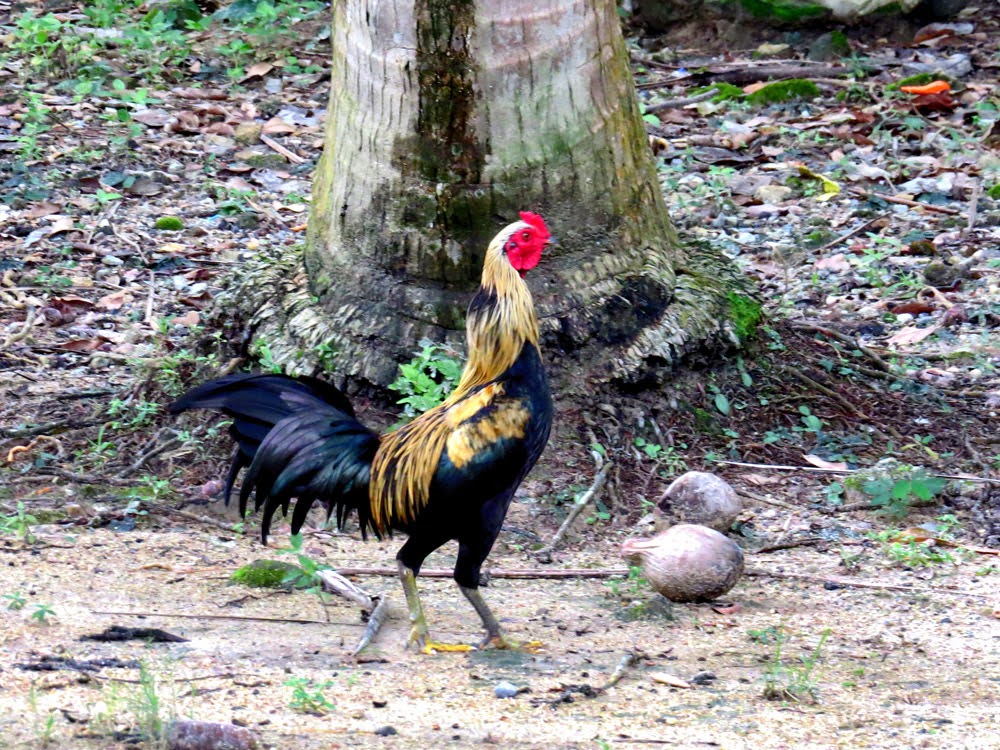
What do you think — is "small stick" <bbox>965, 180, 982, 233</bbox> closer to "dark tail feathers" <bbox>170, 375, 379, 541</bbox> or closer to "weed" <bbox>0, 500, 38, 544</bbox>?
"dark tail feathers" <bbox>170, 375, 379, 541</bbox>

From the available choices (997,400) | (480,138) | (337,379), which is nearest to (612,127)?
(480,138)

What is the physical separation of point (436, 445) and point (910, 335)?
3.83m

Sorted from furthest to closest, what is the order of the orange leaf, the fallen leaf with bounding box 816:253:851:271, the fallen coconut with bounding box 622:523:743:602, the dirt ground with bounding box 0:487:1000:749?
the orange leaf < the fallen leaf with bounding box 816:253:851:271 < the fallen coconut with bounding box 622:523:743:602 < the dirt ground with bounding box 0:487:1000:749

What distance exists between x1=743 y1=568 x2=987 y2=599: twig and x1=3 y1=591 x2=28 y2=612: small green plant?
2.60 meters

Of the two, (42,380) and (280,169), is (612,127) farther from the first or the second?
(280,169)

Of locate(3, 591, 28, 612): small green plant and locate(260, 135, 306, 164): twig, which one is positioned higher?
locate(260, 135, 306, 164): twig

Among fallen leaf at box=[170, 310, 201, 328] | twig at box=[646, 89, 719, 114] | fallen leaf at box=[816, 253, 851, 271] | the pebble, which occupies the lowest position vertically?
the pebble

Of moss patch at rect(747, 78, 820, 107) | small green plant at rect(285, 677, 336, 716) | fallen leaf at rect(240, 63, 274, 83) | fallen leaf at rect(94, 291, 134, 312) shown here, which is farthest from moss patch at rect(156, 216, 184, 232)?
small green plant at rect(285, 677, 336, 716)

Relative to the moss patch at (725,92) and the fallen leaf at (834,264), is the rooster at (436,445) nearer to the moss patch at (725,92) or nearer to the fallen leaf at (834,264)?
the fallen leaf at (834,264)

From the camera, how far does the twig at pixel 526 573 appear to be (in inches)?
203

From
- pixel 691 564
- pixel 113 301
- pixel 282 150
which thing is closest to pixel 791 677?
pixel 691 564

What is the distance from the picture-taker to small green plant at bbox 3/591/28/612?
14.6 feet

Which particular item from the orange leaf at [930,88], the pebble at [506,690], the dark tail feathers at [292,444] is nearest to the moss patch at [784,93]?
the orange leaf at [930,88]

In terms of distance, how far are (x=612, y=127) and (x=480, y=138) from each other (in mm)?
655
